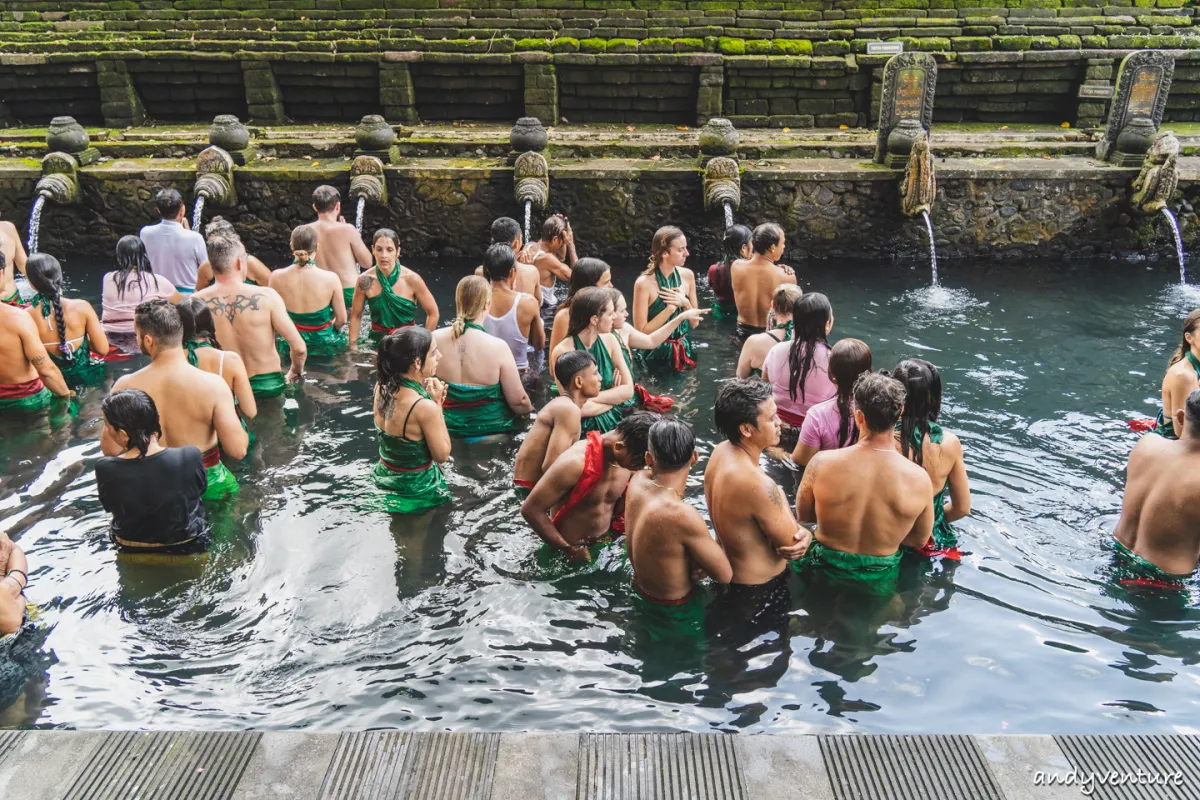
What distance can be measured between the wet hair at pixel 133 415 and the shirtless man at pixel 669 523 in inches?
98.9

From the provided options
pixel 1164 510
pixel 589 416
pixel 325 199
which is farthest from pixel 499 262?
pixel 1164 510

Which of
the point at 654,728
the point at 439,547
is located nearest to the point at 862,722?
the point at 654,728

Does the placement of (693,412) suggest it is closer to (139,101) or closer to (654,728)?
(654,728)

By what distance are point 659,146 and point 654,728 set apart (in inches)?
389

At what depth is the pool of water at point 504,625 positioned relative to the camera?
13.6 feet

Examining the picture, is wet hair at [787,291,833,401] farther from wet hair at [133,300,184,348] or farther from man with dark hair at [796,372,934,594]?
wet hair at [133,300,184,348]

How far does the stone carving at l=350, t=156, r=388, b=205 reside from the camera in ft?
36.8

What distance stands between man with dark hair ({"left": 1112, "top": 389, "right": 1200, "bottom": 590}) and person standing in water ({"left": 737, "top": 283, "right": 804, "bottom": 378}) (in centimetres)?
243

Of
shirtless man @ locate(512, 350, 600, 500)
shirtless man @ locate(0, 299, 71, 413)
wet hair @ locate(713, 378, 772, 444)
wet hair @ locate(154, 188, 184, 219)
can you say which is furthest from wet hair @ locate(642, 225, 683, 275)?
shirtless man @ locate(0, 299, 71, 413)

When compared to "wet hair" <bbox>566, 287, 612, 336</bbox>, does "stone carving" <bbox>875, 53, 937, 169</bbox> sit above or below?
above

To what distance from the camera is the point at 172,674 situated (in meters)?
4.36

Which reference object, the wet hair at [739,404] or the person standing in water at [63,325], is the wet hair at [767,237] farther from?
the person standing in water at [63,325]

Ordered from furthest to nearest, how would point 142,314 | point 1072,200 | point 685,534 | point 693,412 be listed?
point 1072,200 → point 693,412 → point 142,314 → point 685,534

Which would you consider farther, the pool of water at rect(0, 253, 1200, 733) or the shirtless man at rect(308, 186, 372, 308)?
the shirtless man at rect(308, 186, 372, 308)
